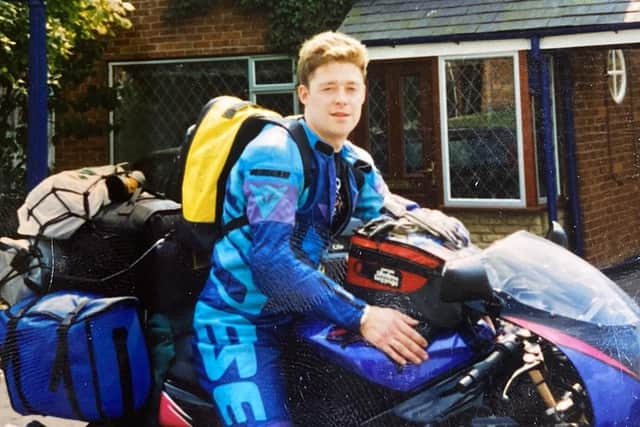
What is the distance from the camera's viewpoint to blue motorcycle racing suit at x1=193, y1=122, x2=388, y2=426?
1.65 metres

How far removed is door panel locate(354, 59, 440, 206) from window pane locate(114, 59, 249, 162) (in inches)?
40.0

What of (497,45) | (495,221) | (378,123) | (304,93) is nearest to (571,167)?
(495,221)

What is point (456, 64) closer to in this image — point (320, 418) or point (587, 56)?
point (587, 56)

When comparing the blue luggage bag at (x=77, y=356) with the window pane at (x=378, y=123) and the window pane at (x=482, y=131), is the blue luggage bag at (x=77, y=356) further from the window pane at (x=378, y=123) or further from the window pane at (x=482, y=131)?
the window pane at (x=378, y=123)

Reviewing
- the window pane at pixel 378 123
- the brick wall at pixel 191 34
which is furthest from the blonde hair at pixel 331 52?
the window pane at pixel 378 123

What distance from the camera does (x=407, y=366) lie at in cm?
161

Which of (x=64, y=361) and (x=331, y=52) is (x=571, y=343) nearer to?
(x=331, y=52)

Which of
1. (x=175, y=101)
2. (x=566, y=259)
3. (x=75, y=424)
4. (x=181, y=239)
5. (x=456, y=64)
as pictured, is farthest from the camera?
(x=456, y=64)

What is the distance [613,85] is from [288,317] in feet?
4.83

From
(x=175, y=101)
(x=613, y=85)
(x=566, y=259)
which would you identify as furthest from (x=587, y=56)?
(x=566, y=259)

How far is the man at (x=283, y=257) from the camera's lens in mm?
1644

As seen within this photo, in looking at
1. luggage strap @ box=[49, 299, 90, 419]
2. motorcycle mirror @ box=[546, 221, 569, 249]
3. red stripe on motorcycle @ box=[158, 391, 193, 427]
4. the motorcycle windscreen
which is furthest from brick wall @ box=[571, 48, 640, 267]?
luggage strap @ box=[49, 299, 90, 419]

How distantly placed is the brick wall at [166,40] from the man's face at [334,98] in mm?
1439

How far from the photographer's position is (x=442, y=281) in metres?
1.57
